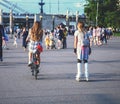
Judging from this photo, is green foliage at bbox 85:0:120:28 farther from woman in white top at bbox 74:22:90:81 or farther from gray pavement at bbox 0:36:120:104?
woman in white top at bbox 74:22:90:81

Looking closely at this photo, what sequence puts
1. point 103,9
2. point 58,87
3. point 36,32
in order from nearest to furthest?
1. point 58,87
2. point 36,32
3. point 103,9

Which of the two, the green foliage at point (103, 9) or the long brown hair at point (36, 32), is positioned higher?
the green foliage at point (103, 9)

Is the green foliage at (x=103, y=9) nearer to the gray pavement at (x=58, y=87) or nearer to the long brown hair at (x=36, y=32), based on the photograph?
the gray pavement at (x=58, y=87)

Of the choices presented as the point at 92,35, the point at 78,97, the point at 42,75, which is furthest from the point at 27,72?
the point at 92,35

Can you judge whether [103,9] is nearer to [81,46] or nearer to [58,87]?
[81,46]

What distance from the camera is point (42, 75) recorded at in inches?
691

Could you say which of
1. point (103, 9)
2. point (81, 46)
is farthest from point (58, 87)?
point (103, 9)

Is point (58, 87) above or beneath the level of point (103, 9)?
beneath

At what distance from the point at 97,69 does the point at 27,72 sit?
2974 millimetres

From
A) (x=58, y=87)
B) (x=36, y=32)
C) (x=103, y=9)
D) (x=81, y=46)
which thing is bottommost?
(x=58, y=87)

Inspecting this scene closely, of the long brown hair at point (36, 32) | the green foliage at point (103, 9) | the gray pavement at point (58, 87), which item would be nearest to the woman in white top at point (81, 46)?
the gray pavement at point (58, 87)

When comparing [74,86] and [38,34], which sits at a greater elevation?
[38,34]

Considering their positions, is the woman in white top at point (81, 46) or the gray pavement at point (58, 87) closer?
the gray pavement at point (58, 87)

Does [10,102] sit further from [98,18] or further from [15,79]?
[98,18]
